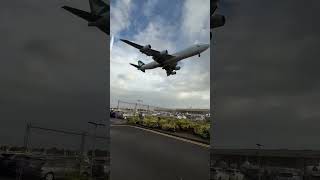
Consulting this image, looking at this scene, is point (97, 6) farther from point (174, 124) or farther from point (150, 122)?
point (174, 124)

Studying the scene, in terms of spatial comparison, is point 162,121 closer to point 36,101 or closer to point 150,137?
point 150,137

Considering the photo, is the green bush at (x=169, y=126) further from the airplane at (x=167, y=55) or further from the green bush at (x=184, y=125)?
the airplane at (x=167, y=55)

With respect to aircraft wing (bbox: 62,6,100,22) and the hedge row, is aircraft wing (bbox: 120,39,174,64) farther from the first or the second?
aircraft wing (bbox: 62,6,100,22)

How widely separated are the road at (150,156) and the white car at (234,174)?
461cm

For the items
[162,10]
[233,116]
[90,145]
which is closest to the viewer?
[162,10]

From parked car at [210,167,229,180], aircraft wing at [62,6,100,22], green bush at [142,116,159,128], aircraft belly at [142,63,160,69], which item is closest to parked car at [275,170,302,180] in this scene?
parked car at [210,167,229,180]

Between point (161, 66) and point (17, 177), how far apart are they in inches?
188

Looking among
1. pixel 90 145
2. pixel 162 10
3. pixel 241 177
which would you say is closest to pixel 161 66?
pixel 162 10

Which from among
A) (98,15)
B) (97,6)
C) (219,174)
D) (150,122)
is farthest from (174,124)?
(219,174)

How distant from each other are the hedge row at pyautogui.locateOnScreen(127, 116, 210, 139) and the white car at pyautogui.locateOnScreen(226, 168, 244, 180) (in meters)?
4.42

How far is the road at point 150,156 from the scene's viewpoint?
285 inches

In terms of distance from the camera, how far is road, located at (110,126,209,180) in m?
7.25

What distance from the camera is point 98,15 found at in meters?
9.00

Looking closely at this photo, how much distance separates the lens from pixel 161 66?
7410 mm
